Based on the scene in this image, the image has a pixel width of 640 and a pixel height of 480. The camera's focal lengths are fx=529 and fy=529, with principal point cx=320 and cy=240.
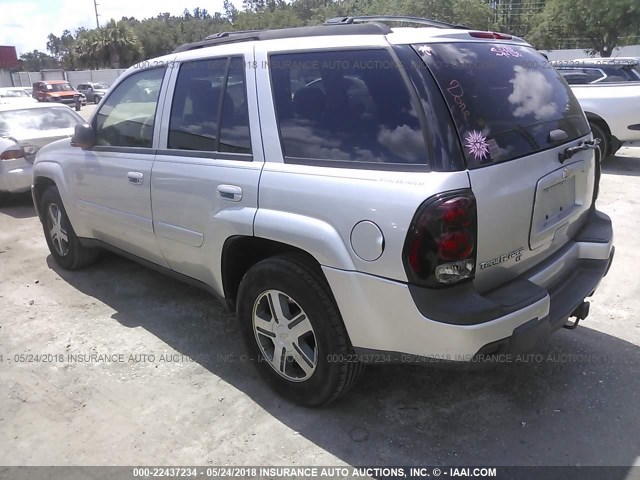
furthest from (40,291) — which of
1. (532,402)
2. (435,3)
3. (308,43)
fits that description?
(435,3)

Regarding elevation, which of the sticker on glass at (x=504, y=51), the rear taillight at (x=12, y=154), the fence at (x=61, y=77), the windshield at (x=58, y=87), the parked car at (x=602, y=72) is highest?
the fence at (x=61, y=77)

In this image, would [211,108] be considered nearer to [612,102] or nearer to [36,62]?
[612,102]

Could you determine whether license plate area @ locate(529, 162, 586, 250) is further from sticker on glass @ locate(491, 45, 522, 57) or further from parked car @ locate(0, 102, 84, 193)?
parked car @ locate(0, 102, 84, 193)

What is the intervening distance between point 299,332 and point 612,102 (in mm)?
8091

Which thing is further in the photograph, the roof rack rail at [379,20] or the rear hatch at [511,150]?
the roof rack rail at [379,20]

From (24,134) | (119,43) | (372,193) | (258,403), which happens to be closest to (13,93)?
(24,134)

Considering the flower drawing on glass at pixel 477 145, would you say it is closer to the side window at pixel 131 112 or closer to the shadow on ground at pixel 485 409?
the shadow on ground at pixel 485 409

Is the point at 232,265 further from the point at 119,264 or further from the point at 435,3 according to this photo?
the point at 435,3

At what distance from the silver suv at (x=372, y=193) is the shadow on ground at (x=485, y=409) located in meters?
0.28

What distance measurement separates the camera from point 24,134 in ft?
25.6

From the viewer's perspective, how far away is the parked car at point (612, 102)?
8.52 meters

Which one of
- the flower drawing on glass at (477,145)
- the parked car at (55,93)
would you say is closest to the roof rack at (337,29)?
the flower drawing on glass at (477,145)

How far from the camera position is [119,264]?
5.32m

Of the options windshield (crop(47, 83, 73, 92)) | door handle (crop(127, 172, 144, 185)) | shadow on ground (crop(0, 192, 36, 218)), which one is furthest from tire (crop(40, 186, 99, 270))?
windshield (crop(47, 83, 73, 92))
